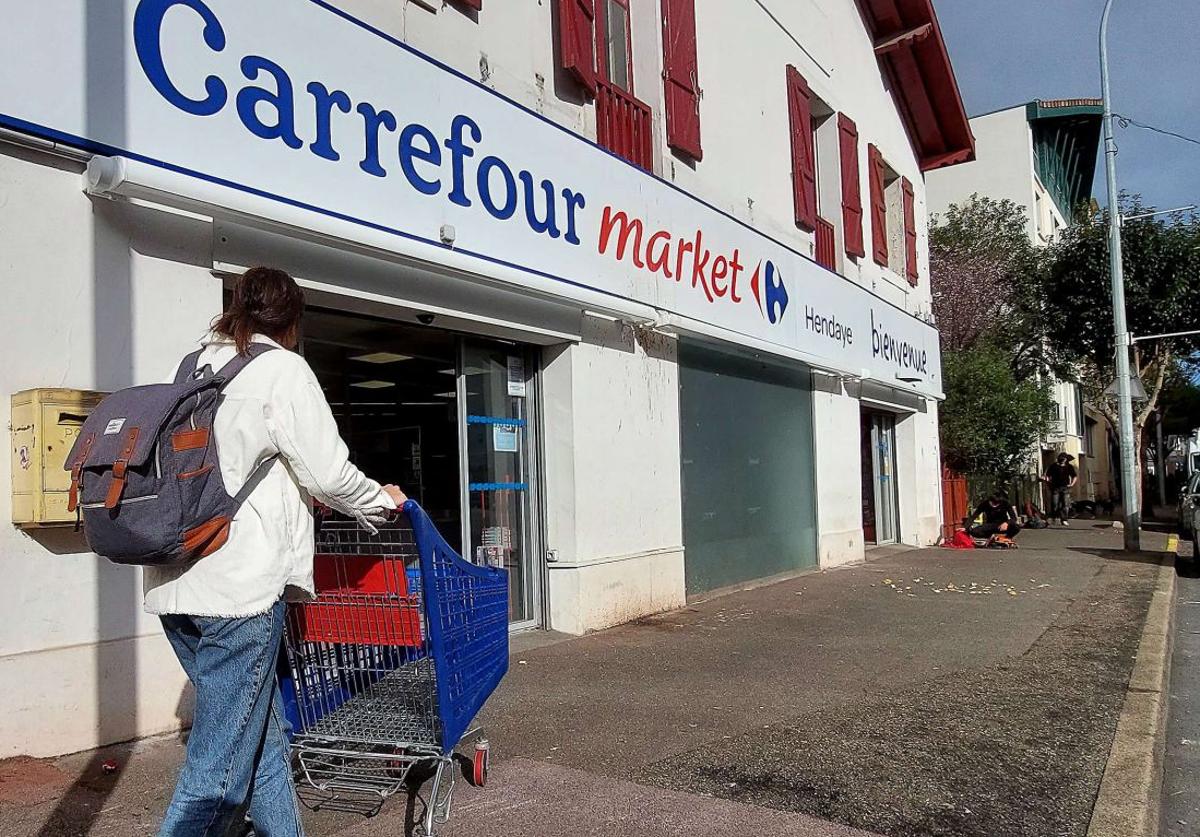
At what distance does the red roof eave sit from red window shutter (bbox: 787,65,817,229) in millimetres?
4048

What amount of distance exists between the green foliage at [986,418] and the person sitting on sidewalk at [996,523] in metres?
3.39

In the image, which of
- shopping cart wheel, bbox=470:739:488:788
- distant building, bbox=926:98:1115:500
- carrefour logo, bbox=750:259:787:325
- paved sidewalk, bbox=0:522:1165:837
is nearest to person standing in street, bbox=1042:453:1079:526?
distant building, bbox=926:98:1115:500

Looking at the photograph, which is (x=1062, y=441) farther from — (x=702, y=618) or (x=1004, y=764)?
(x=1004, y=764)

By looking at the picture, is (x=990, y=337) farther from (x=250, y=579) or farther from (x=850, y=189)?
(x=250, y=579)

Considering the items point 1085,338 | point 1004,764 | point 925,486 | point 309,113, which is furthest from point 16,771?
point 1085,338

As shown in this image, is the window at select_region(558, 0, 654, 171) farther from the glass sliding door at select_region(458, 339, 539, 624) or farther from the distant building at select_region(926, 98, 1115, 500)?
the distant building at select_region(926, 98, 1115, 500)

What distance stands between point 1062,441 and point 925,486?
65.5 feet

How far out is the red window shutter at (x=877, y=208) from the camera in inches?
577

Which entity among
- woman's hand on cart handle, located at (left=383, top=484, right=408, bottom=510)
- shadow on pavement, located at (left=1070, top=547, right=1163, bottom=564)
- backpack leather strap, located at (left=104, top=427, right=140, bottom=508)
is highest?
backpack leather strap, located at (left=104, top=427, right=140, bottom=508)

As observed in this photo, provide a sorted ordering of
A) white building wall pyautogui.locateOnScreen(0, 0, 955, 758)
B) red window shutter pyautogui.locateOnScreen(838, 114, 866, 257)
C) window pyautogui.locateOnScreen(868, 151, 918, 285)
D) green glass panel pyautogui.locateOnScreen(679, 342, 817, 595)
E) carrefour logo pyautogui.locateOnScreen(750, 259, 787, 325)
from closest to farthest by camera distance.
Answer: white building wall pyautogui.locateOnScreen(0, 0, 955, 758)
green glass panel pyautogui.locateOnScreen(679, 342, 817, 595)
carrefour logo pyautogui.locateOnScreen(750, 259, 787, 325)
red window shutter pyautogui.locateOnScreen(838, 114, 866, 257)
window pyautogui.locateOnScreen(868, 151, 918, 285)

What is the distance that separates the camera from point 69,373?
421 cm

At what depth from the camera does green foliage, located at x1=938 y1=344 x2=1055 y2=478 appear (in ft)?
63.9

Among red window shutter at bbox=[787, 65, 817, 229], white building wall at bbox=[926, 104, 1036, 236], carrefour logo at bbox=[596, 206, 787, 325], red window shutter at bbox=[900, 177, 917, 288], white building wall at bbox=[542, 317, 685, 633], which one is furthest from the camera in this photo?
white building wall at bbox=[926, 104, 1036, 236]

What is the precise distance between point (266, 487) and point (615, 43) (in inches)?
277
